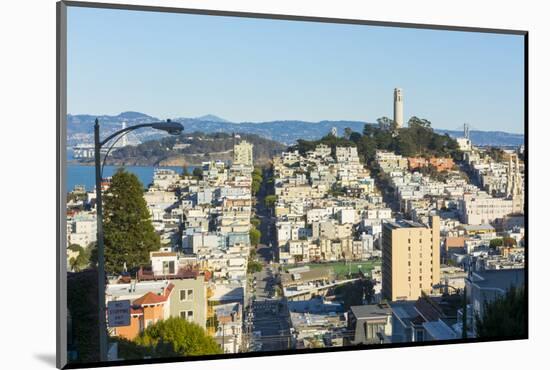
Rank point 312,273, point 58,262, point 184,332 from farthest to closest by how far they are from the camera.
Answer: point 312,273
point 184,332
point 58,262

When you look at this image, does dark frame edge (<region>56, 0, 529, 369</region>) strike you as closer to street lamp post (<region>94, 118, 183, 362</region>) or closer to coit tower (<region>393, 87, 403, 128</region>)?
street lamp post (<region>94, 118, 183, 362</region>)

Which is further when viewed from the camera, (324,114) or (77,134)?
(324,114)

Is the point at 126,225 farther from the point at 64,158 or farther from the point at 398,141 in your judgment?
the point at 398,141

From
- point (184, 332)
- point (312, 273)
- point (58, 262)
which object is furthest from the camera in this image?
point (312, 273)

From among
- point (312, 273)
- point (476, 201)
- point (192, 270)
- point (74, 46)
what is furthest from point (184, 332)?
point (476, 201)

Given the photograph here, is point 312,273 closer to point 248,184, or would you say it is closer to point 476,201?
point 248,184

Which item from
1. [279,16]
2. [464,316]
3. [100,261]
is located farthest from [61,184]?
[464,316]
